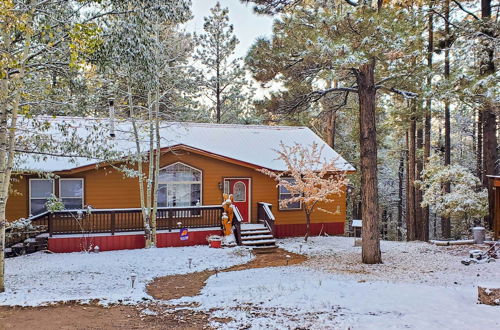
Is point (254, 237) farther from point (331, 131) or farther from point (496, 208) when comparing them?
point (331, 131)

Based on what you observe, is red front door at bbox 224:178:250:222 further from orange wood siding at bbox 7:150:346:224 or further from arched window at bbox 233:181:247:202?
orange wood siding at bbox 7:150:346:224

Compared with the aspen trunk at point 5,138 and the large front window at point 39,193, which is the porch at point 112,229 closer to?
the large front window at point 39,193

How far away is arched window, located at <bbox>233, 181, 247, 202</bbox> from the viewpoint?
15.1 meters

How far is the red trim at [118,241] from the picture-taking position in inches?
463

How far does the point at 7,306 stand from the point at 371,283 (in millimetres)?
7057

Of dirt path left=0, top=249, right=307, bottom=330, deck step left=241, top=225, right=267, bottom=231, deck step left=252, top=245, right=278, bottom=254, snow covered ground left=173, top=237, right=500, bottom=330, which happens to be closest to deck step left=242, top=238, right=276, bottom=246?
deck step left=252, top=245, right=278, bottom=254

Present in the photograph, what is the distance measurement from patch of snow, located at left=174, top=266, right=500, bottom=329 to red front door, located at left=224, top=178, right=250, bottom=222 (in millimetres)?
6607

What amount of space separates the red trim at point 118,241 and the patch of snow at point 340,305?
4795 mm

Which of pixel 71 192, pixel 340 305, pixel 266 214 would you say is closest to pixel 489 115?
pixel 266 214

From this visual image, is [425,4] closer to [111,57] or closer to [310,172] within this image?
[310,172]

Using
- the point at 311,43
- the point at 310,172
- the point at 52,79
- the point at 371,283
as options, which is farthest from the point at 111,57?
the point at 310,172

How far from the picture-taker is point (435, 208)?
14.5 metres

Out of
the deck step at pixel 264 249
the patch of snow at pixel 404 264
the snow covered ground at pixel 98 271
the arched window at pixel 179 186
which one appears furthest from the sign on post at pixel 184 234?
the patch of snow at pixel 404 264

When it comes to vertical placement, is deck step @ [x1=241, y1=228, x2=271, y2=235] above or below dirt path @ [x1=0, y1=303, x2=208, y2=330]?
above
